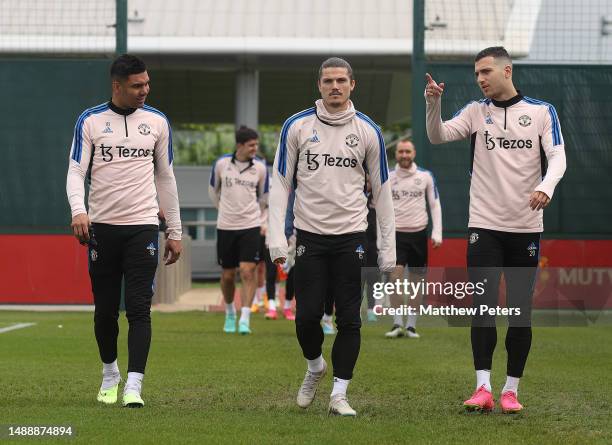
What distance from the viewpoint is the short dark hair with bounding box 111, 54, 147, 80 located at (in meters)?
7.60

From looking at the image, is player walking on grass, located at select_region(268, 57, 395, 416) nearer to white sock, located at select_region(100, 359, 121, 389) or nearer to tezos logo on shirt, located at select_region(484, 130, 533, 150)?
tezos logo on shirt, located at select_region(484, 130, 533, 150)

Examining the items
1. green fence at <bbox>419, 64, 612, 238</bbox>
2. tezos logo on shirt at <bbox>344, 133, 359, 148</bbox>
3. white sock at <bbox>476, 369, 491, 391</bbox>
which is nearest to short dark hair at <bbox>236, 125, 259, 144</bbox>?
green fence at <bbox>419, 64, 612, 238</bbox>

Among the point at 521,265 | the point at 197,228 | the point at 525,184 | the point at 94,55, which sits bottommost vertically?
the point at 197,228

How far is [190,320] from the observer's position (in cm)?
1636

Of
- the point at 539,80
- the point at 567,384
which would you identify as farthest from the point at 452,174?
the point at 567,384

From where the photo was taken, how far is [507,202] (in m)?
7.57

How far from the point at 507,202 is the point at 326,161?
3.81 feet

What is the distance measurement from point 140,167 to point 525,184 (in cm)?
240

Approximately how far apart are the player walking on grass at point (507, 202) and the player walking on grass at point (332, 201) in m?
0.56

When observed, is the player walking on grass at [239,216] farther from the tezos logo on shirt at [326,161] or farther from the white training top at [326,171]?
the tezos logo on shirt at [326,161]

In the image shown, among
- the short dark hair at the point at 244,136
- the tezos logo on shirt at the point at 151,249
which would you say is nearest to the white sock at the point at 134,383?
the tezos logo on shirt at the point at 151,249

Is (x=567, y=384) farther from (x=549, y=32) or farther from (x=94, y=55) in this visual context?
(x=94, y=55)

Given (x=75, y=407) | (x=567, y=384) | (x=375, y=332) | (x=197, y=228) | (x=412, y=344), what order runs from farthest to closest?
(x=197, y=228)
(x=375, y=332)
(x=412, y=344)
(x=567, y=384)
(x=75, y=407)

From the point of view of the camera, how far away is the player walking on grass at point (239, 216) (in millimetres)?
14141
